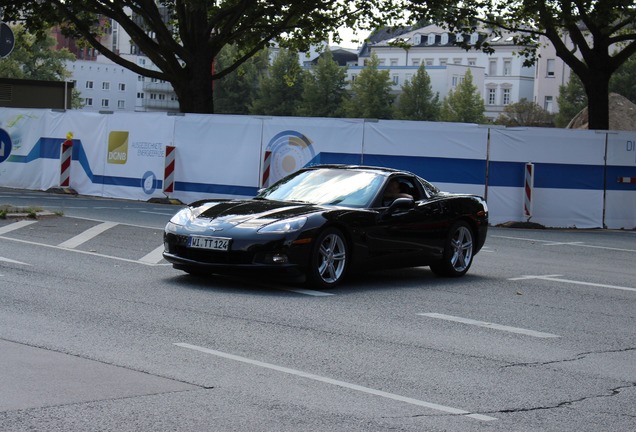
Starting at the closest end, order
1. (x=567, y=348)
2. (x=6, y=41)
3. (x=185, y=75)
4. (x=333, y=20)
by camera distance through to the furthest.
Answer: (x=567, y=348), (x=6, y=41), (x=185, y=75), (x=333, y=20)

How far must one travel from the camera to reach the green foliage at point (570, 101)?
4193 inches

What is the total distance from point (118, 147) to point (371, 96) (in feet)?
307

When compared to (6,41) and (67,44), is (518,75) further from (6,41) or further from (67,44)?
(6,41)

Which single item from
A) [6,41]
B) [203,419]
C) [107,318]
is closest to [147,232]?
[6,41]

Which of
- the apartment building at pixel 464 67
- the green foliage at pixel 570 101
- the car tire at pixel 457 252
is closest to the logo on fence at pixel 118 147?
the car tire at pixel 457 252

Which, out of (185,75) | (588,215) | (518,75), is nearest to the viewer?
(588,215)

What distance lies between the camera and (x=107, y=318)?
9.38 metres

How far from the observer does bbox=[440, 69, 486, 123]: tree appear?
122125 mm

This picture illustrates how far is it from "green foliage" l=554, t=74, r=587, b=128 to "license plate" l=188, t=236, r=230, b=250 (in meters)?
98.1

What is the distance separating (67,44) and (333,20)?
440ft

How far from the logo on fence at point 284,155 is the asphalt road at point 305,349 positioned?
1188 cm

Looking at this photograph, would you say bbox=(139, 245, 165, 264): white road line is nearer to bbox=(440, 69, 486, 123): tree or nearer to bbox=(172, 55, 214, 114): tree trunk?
bbox=(172, 55, 214, 114): tree trunk

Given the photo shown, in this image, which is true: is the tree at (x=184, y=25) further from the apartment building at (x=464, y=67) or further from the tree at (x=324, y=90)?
the apartment building at (x=464, y=67)

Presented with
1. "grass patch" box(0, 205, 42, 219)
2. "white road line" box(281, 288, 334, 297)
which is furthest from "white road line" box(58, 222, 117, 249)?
"white road line" box(281, 288, 334, 297)
